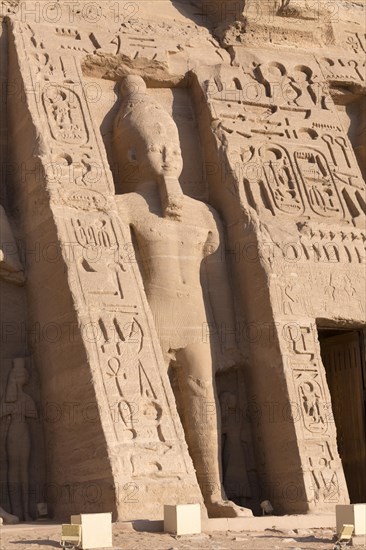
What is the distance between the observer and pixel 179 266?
1186 centimetres

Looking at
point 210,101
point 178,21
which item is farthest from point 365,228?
point 178,21

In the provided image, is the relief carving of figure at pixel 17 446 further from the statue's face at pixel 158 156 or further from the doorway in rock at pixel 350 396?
the doorway in rock at pixel 350 396

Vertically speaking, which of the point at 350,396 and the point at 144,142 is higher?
the point at 144,142

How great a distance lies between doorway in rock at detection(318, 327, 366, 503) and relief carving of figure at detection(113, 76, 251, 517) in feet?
4.44

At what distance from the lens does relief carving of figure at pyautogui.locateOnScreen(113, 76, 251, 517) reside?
11477 mm

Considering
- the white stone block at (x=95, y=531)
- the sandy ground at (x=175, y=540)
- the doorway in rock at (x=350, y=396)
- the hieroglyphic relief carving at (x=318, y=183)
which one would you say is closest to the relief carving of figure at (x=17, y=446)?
the sandy ground at (x=175, y=540)

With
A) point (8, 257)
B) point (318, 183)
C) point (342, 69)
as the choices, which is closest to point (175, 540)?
point (8, 257)

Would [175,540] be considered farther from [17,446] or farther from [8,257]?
[8,257]

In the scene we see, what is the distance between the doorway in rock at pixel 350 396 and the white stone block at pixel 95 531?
450 centimetres

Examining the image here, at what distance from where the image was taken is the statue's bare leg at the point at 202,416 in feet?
37.2

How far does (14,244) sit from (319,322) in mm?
3138

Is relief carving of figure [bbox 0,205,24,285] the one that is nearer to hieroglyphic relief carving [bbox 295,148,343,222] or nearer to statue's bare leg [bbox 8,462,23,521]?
statue's bare leg [bbox 8,462,23,521]

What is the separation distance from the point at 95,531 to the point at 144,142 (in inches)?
192

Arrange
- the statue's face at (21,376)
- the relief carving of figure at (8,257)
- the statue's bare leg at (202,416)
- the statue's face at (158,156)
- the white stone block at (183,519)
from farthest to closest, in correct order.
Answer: the statue's face at (158,156)
the relief carving of figure at (8,257)
the statue's bare leg at (202,416)
the statue's face at (21,376)
the white stone block at (183,519)
